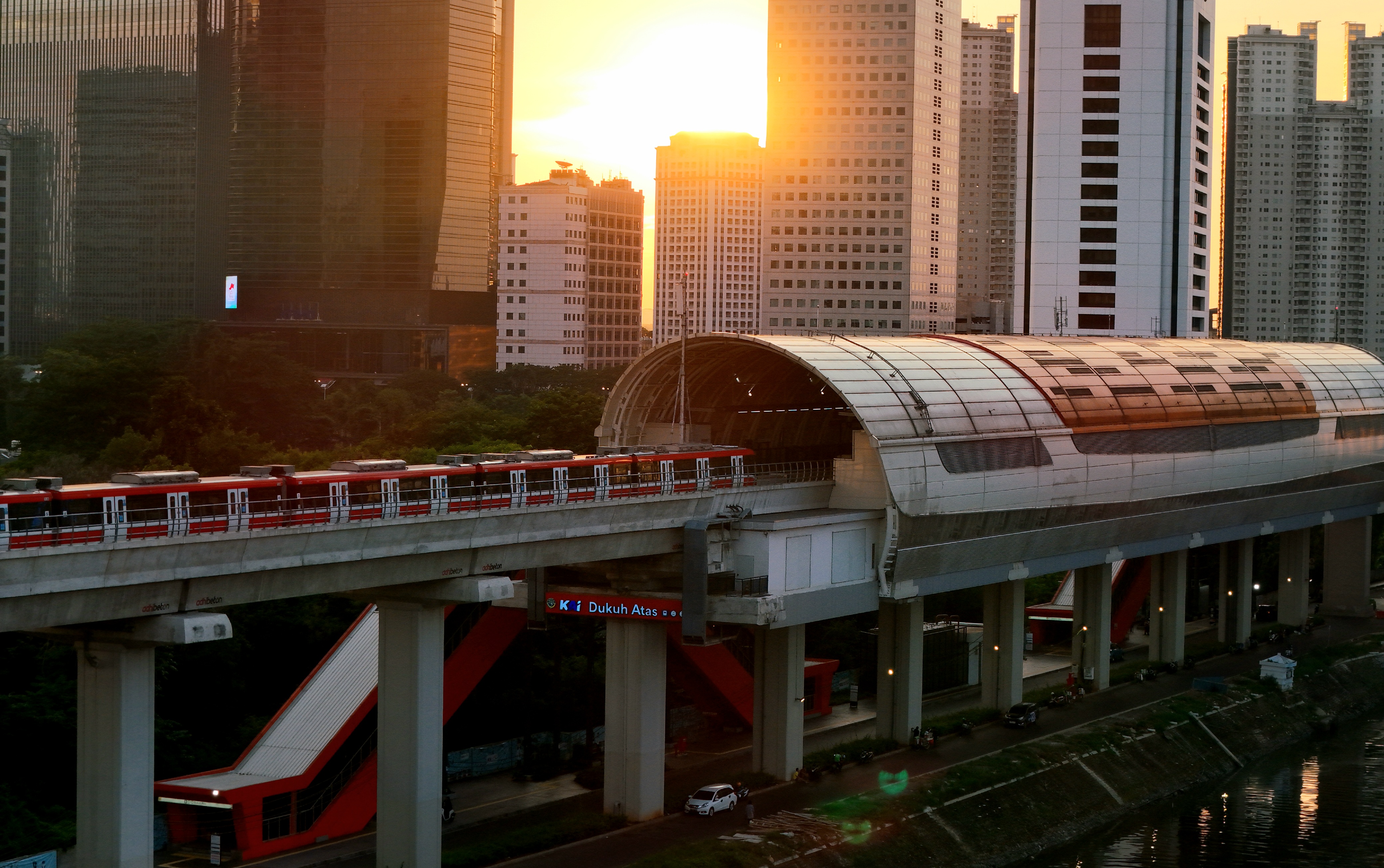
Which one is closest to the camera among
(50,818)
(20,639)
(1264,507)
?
(50,818)

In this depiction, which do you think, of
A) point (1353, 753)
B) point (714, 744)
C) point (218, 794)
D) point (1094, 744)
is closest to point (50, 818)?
point (218, 794)

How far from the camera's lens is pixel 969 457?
8188cm

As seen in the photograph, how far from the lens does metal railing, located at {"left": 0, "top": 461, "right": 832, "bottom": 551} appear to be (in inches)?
1892

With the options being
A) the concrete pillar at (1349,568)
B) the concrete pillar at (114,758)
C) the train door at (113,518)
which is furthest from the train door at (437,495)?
the concrete pillar at (1349,568)

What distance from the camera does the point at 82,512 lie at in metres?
49.3

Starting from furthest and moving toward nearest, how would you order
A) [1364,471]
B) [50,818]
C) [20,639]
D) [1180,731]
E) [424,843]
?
1. [1364,471]
2. [1180,731]
3. [20,639]
4. [50,818]
5. [424,843]

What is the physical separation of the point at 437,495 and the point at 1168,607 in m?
63.3

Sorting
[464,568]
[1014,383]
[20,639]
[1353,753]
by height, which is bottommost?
[1353,753]

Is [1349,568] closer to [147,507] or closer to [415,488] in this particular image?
[415,488]

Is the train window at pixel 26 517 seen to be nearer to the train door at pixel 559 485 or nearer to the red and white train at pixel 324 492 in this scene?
the red and white train at pixel 324 492

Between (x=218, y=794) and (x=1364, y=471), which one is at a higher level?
(x=1364, y=471)

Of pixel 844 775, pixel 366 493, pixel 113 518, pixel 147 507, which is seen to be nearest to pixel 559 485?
pixel 366 493

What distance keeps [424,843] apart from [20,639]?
29864mm

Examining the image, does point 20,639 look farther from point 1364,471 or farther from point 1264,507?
point 1364,471
